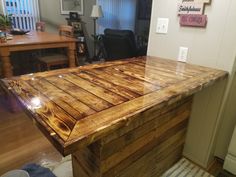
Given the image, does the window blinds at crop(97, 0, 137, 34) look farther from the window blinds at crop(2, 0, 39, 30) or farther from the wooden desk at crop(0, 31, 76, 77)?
the wooden desk at crop(0, 31, 76, 77)

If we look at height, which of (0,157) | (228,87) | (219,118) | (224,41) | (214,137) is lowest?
(0,157)

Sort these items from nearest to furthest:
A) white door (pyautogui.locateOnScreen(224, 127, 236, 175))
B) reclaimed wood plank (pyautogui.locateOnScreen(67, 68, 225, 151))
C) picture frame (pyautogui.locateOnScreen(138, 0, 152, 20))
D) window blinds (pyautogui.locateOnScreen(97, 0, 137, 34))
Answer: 1. reclaimed wood plank (pyautogui.locateOnScreen(67, 68, 225, 151))
2. white door (pyautogui.locateOnScreen(224, 127, 236, 175))
3. window blinds (pyautogui.locateOnScreen(97, 0, 137, 34))
4. picture frame (pyautogui.locateOnScreen(138, 0, 152, 20))

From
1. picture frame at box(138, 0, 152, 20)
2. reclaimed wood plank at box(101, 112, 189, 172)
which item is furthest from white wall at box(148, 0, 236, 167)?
picture frame at box(138, 0, 152, 20)

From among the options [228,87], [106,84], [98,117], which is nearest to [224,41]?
[228,87]

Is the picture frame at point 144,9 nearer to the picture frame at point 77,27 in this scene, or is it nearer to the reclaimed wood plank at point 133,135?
the picture frame at point 77,27

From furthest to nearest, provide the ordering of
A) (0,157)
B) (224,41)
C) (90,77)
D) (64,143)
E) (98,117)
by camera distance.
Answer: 1. (0,157)
2. (224,41)
3. (90,77)
4. (98,117)
5. (64,143)

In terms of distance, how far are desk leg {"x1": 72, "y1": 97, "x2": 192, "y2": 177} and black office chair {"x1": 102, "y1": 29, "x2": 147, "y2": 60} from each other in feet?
6.95

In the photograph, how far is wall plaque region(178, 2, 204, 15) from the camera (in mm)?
1432

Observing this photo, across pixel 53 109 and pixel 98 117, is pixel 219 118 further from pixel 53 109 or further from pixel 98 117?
pixel 53 109

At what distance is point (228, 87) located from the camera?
142 cm

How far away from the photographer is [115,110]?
77cm

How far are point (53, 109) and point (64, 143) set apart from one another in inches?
9.0

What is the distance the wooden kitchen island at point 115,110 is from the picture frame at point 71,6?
385cm

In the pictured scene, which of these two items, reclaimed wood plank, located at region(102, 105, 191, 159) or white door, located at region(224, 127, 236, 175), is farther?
white door, located at region(224, 127, 236, 175)
